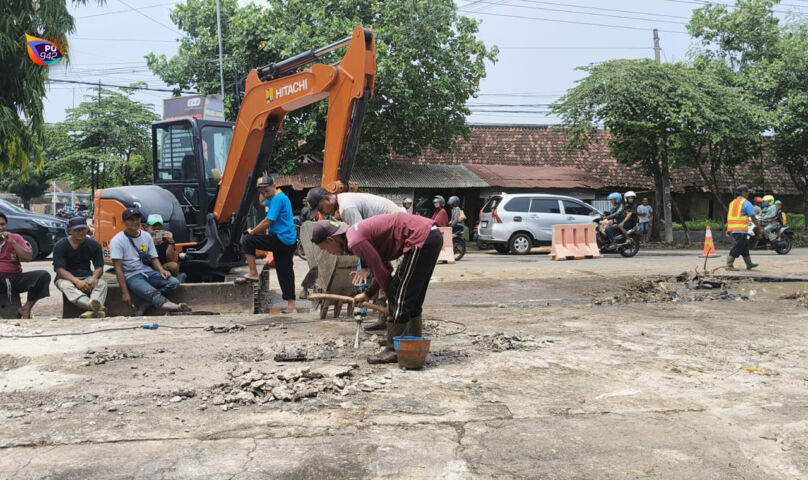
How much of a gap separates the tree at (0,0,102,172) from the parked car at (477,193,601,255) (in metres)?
11.9

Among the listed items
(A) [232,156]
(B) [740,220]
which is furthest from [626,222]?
(A) [232,156]

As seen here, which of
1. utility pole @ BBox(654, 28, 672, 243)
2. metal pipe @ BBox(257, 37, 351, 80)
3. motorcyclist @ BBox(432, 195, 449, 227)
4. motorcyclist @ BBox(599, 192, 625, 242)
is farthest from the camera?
utility pole @ BBox(654, 28, 672, 243)

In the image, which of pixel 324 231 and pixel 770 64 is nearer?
pixel 324 231

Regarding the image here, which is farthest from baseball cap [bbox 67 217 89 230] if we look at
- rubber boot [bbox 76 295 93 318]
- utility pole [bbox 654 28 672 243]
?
utility pole [bbox 654 28 672 243]

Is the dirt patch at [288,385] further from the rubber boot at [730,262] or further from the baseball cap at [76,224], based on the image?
the rubber boot at [730,262]

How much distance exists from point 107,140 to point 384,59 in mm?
14394

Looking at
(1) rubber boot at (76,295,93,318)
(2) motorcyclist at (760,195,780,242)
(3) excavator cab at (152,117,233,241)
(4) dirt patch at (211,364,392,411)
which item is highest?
(3) excavator cab at (152,117,233,241)

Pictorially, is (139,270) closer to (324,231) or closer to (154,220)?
(154,220)

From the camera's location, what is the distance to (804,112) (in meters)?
23.3

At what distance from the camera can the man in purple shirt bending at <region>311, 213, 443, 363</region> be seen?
5.53m

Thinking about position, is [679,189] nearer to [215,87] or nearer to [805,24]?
[805,24]

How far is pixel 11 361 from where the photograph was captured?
5.79 meters

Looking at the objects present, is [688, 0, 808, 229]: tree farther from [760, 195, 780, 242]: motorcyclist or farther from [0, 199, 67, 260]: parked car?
[0, 199, 67, 260]: parked car

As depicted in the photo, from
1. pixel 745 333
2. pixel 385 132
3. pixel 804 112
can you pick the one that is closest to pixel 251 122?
A: pixel 745 333
